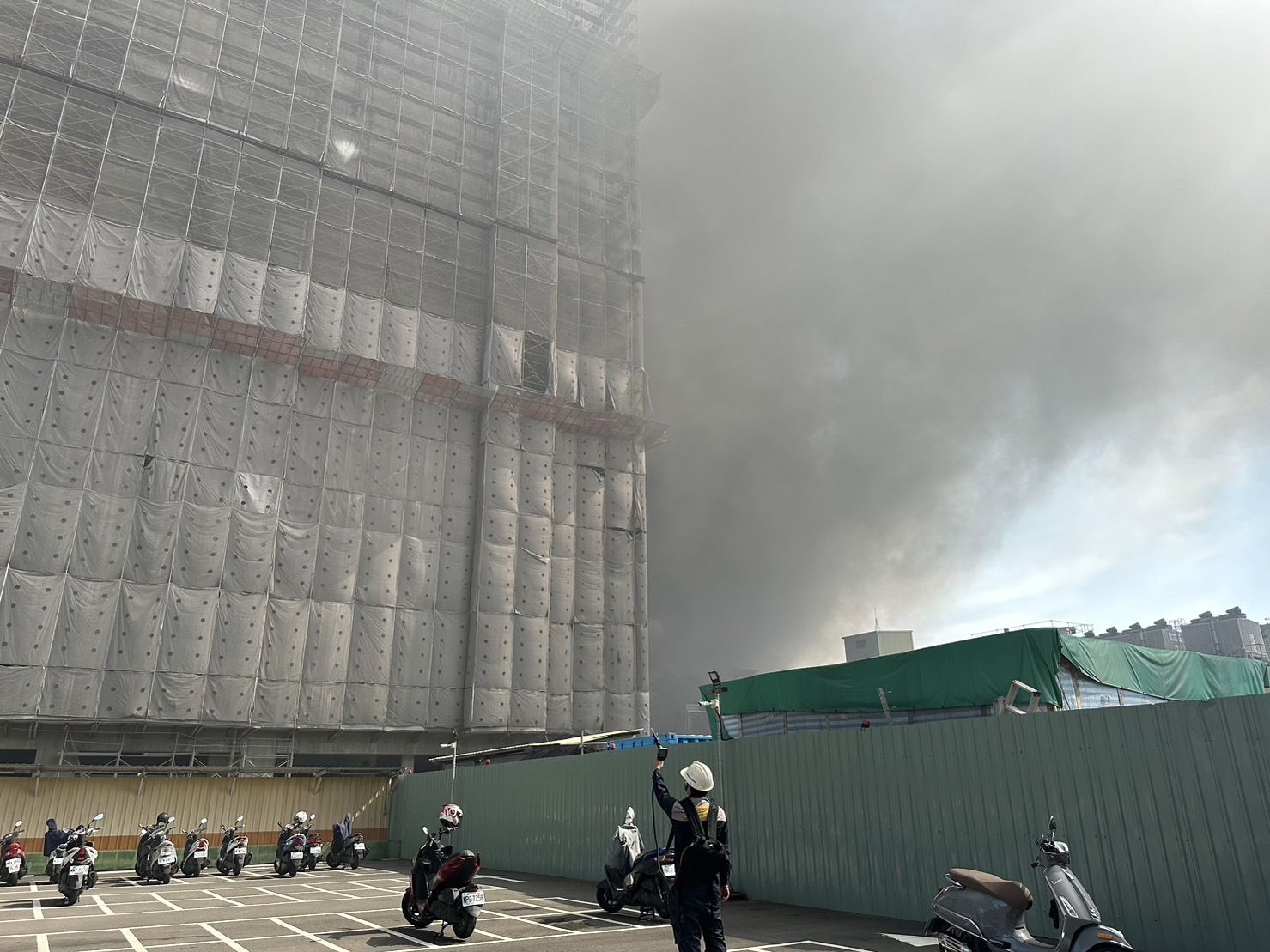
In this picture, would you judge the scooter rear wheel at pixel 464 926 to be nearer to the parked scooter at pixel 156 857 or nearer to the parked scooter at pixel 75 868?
the parked scooter at pixel 75 868

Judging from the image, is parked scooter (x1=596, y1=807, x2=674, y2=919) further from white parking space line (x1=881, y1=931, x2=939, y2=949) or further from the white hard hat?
the white hard hat

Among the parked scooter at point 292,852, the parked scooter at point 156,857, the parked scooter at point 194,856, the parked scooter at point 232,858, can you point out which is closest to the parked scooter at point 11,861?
the parked scooter at point 156,857

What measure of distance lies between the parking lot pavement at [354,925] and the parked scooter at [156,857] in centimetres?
135

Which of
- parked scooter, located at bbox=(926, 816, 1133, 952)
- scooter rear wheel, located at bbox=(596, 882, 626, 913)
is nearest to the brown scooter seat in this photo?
parked scooter, located at bbox=(926, 816, 1133, 952)

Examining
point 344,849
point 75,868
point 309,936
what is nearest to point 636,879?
point 309,936

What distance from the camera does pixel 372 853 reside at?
78.8ft

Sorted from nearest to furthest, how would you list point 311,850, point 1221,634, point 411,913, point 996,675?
1. point 411,913
2. point 996,675
3. point 311,850
4. point 1221,634

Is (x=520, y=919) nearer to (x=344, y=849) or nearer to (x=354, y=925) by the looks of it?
(x=354, y=925)

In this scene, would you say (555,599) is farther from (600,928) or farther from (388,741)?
(600,928)

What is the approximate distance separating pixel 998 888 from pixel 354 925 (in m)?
8.23

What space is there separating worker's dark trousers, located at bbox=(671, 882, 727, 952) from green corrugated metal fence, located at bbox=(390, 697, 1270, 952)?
4.84m

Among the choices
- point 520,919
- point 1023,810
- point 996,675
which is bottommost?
point 520,919

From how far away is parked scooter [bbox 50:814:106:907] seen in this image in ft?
42.6

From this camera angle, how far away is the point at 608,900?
11.2 meters
